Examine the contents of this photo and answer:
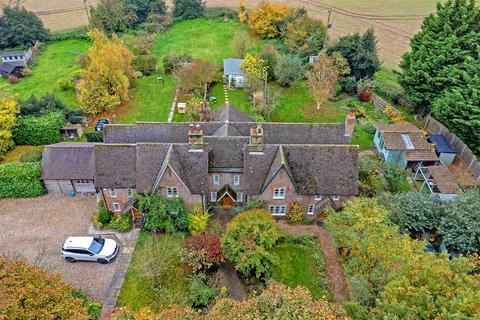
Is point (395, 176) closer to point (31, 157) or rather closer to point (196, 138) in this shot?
point (196, 138)

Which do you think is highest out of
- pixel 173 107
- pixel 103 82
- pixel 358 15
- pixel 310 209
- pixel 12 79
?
pixel 358 15

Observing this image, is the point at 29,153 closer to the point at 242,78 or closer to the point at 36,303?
the point at 36,303

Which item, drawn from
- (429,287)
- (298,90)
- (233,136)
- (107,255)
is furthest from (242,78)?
(429,287)

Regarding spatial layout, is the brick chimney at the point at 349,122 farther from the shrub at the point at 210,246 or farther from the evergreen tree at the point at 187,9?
the evergreen tree at the point at 187,9

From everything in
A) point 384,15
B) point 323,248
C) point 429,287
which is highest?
point 384,15

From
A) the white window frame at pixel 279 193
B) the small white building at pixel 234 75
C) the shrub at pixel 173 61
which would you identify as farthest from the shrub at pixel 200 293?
the shrub at pixel 173 61

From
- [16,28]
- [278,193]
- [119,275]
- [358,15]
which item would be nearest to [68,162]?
[119,275]
